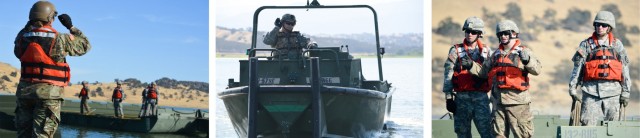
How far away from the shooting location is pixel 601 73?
239 inches

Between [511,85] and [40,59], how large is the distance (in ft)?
8.55

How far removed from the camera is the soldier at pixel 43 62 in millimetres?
4699

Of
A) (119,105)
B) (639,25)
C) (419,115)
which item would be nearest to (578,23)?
(639,25)

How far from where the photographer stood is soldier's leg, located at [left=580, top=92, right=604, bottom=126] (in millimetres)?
6152

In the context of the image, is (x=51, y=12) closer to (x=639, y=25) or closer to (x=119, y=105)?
(x=639, y=25)

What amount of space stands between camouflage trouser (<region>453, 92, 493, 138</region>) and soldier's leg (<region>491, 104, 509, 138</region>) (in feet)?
1.91

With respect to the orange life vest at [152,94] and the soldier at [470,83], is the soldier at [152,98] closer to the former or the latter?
the orange life vest at [152,94]

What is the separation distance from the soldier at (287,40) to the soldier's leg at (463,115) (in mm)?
2096

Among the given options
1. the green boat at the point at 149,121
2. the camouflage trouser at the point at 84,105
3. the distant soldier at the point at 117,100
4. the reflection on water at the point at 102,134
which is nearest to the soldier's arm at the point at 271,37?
the green boat at the point at 149,121

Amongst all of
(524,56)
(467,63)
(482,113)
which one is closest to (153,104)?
(482,113)

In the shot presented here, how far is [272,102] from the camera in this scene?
7723 millimetres

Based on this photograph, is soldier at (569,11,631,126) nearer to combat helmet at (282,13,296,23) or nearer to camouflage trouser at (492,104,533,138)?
camouflage trouser at (492,104,533,138)

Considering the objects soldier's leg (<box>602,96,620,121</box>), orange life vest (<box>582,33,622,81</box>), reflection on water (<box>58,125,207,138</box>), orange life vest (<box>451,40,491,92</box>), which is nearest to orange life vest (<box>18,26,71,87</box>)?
orange life vest (<box>451,40,491,92</box>)

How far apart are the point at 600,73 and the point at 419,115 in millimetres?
2937
